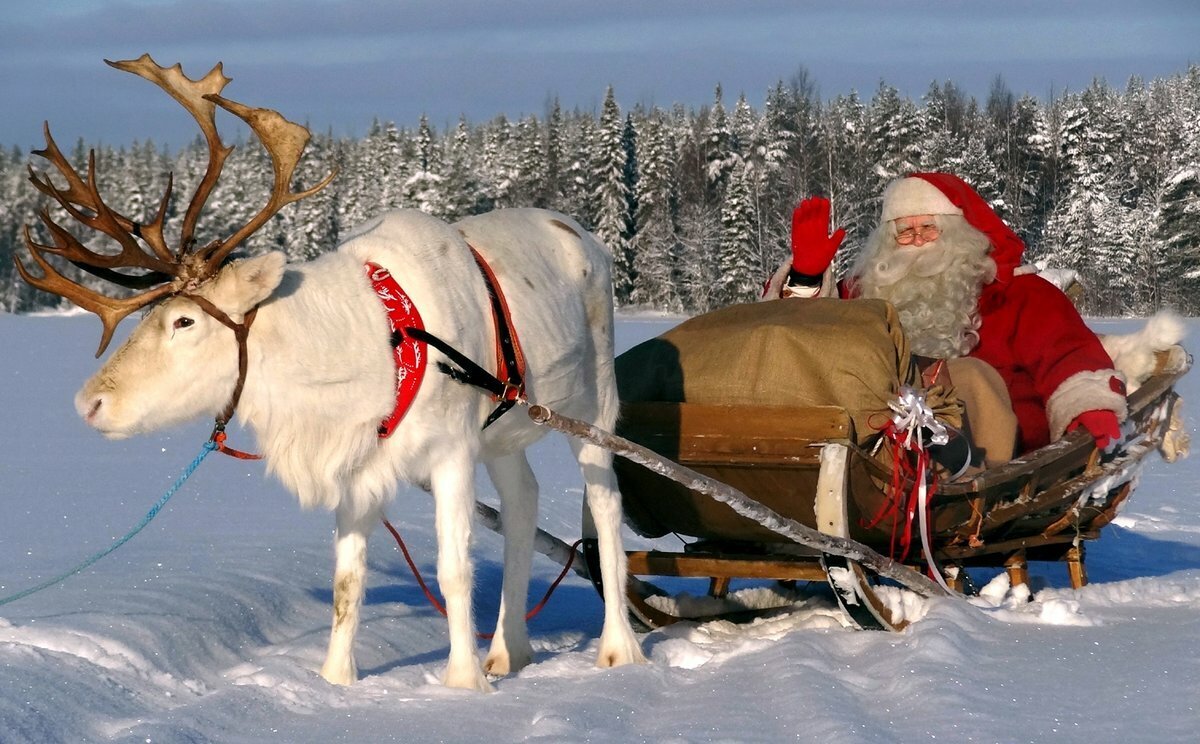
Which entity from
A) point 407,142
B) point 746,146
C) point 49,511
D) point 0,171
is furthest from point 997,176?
point 0,171

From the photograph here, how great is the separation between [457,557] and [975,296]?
3.13m

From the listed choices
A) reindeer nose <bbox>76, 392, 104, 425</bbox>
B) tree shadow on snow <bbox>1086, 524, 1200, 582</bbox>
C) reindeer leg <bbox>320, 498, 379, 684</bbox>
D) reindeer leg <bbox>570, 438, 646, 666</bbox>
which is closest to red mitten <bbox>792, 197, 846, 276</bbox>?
reindeer leg <bbox>570, 438, 646, 666</bbox>

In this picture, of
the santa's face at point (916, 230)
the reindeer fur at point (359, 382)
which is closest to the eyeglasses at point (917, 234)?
the santa's face at point (916, 230)

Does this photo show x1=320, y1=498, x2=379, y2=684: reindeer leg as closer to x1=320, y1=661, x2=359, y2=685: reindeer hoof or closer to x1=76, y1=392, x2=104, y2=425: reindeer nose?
x1=320, y1=661, x2=359, y2=685: reindeer hoof

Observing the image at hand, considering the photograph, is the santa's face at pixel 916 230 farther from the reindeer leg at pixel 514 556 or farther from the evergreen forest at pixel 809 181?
the evergreen forest at pixel 809 181

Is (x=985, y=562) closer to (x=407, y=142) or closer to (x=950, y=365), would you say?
(x=950, y=365)

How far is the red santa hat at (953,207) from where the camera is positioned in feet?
23.1

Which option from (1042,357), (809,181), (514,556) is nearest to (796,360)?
(514,556)

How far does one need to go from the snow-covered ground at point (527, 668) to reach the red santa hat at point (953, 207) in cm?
168

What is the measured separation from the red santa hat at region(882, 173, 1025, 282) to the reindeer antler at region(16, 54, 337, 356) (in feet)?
11.4

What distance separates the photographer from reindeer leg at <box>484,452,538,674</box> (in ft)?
18.8

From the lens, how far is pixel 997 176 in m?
63.4

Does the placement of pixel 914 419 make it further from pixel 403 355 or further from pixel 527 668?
pixel 403 355

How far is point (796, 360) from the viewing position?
5.83m
